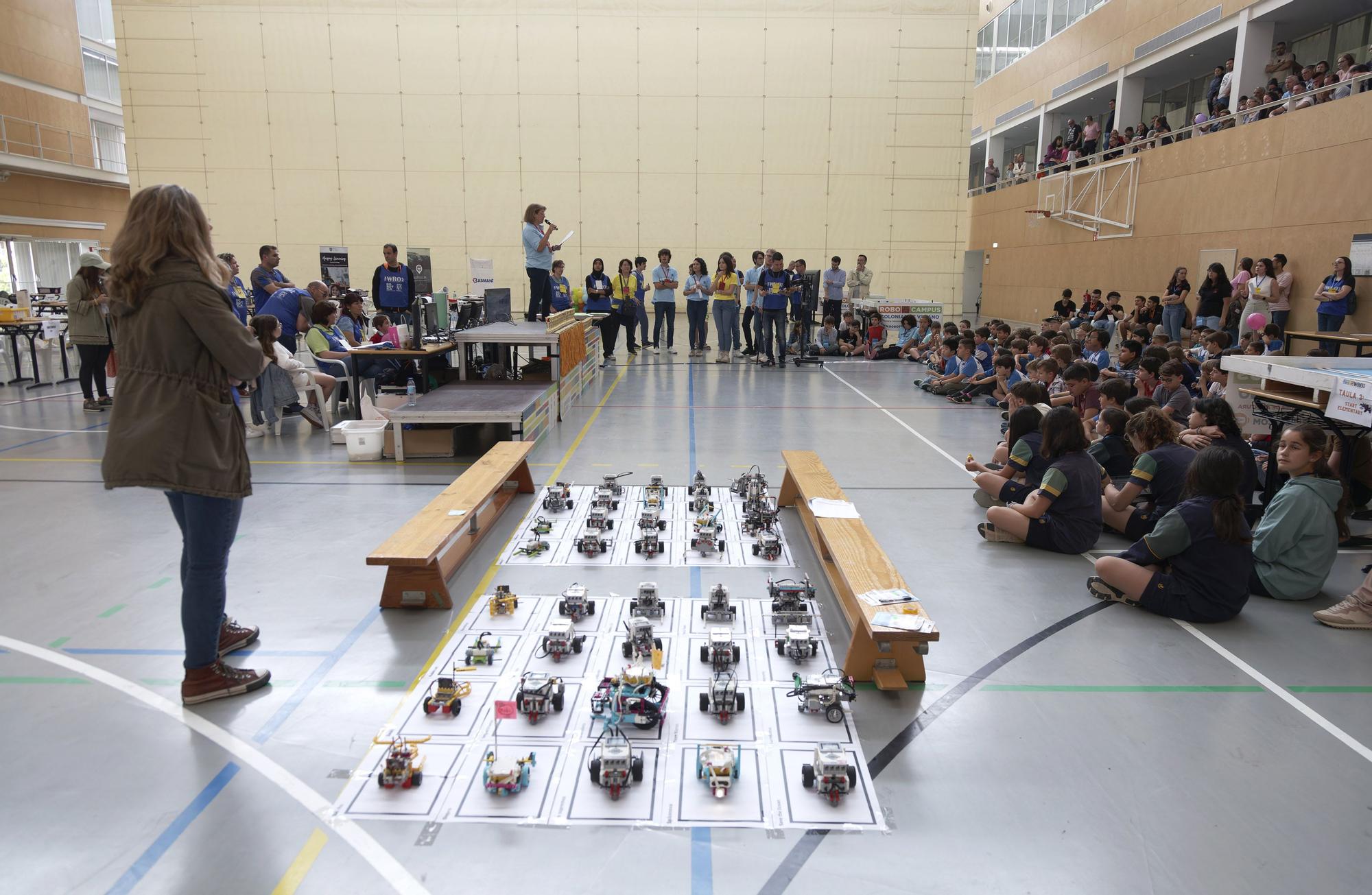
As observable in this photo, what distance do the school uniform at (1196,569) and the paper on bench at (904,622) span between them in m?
1.66

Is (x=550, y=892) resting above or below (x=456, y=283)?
below

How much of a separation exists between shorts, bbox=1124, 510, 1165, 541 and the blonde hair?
549 centimetres

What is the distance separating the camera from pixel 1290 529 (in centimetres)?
468

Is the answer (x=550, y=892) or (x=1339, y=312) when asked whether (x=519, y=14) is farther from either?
(x=550, y=892)

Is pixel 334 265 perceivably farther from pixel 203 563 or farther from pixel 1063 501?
pixel 1063 501

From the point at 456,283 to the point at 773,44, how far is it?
33.4 ft

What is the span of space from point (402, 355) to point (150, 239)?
554cm

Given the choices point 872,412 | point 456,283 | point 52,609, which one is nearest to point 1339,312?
point 872,412

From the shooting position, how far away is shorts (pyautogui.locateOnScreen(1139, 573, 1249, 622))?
438 cm

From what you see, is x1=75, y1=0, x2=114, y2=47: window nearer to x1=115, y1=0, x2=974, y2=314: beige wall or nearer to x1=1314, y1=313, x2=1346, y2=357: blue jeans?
x1=115, y1=0, x2=974, y2=314: beige wall

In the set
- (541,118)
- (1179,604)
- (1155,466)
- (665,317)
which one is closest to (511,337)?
(1155,466)

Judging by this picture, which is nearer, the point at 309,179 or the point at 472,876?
the point at 472,876

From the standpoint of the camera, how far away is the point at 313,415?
9219 mm

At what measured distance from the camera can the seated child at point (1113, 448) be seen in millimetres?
6215
